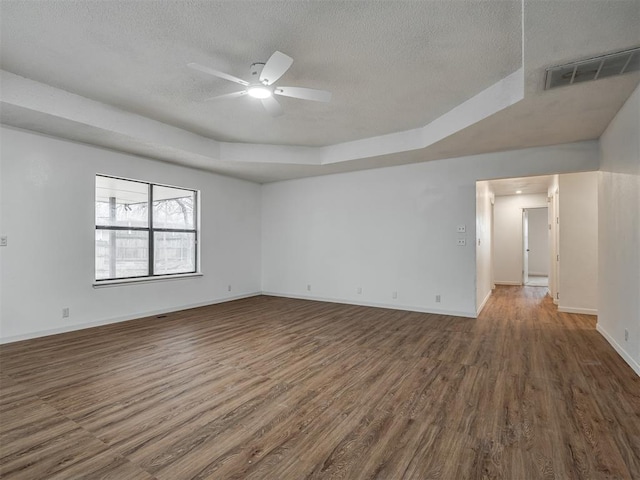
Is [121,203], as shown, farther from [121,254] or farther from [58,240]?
[58,240]

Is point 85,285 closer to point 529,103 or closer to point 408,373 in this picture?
point 408,373

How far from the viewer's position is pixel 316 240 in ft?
22.6

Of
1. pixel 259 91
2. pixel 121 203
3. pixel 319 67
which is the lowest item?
pixel 121 203

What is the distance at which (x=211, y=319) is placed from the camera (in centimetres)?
515

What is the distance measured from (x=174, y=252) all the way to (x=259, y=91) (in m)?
3.85

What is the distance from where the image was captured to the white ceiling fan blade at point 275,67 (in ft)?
8.35

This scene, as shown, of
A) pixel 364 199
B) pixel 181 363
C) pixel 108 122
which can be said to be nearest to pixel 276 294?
pixel 364 199

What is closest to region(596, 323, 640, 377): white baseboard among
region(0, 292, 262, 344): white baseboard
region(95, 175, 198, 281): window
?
region(0, 292, 262, 344): white baseboard

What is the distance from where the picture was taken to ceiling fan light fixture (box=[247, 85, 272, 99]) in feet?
10.2

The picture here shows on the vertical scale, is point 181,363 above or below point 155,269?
below

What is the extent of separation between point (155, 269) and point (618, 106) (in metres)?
6.59

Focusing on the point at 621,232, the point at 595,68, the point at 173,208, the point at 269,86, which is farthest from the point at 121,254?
the point at 621,232

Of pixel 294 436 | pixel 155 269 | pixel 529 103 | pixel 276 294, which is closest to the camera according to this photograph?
pixel 294 436

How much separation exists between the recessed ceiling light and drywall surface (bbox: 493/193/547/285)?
331 inches
